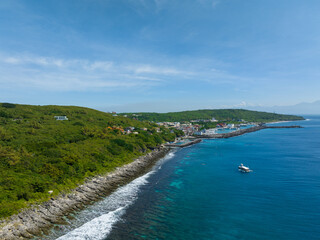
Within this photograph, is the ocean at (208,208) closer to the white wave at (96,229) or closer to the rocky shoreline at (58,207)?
the white wave at (96,229)

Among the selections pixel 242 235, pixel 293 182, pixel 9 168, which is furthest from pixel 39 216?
pixel 293 182

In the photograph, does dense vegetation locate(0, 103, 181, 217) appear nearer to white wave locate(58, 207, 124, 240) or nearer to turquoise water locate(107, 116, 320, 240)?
white wave locate(58, 207, 124, 240)

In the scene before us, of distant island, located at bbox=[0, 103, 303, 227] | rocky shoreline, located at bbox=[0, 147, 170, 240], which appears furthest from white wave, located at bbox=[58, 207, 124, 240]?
distant island, located at bbox=[0, 103, 303, 227]

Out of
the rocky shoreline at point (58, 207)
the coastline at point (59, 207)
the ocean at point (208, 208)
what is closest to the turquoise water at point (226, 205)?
the ocean at point (208, 208)

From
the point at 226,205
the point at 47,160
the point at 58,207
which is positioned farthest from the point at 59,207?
the point at 226,205

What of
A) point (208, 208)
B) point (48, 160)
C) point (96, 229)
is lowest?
point (208, 208)

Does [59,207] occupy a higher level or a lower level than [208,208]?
higher

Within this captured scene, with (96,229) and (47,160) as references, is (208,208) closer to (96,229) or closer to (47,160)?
(96,229)

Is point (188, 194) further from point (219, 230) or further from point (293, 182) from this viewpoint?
point (293, 182)
